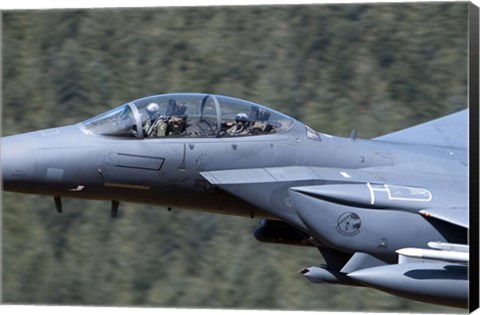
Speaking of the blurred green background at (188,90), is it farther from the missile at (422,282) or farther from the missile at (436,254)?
the missile at (436,254)

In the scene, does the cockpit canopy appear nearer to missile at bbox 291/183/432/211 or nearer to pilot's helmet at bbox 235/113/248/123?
pilot's helmet at bbox 235/113/248/123

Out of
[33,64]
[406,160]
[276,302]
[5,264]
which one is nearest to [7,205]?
[5,264]

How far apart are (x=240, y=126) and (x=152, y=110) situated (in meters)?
0.84

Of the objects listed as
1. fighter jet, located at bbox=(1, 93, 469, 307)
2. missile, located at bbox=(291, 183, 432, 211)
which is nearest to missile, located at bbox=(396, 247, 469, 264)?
fighter jet, located at bbox=(1, 93, 469, 307)

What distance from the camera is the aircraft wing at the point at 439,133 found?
11336 mm

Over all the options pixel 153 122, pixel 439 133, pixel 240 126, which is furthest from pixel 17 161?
pixel 439 133

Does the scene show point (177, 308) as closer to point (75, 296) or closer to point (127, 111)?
point (75, 296)

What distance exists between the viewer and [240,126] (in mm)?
10031

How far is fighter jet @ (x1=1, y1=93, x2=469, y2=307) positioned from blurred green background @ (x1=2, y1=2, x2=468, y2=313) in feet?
5.37

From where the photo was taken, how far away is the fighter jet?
9.62m

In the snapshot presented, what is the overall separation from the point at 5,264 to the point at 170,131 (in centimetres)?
328

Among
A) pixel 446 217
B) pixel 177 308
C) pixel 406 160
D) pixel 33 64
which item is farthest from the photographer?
pixel 33 64

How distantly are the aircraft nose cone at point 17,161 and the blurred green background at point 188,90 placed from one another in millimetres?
2508

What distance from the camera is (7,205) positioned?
12.4 metres
